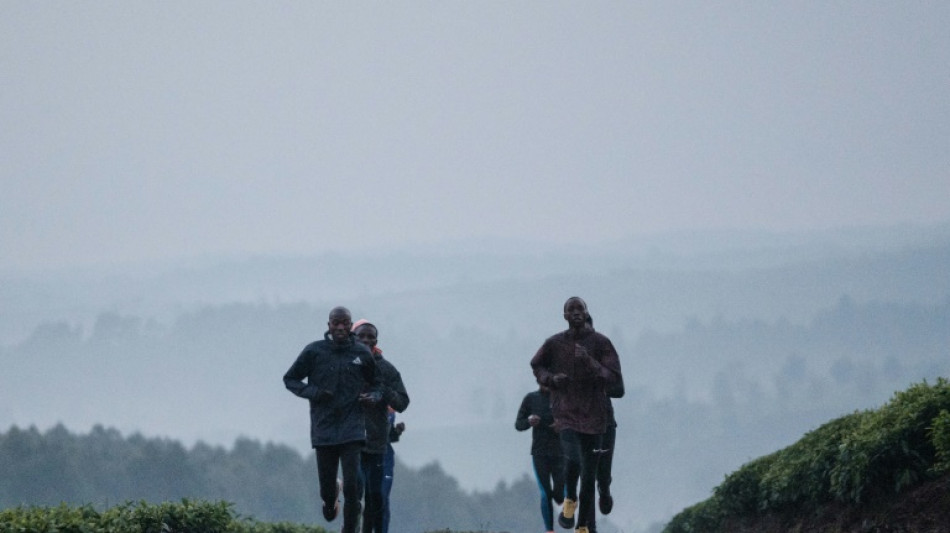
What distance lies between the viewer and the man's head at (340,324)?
13.0 m

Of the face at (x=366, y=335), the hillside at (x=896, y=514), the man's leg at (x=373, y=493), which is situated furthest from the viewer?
the face at (x=366, y=335)

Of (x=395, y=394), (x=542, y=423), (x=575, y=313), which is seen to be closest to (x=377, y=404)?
(x=395, y=394)

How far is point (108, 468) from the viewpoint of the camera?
98125 mm

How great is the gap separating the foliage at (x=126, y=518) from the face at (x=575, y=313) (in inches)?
161

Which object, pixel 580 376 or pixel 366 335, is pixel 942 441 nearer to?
pixel 580 376

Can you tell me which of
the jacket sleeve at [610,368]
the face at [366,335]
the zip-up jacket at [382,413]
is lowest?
the zip-up jacket at [382,413]

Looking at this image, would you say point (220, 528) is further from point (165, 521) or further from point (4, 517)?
point (4, 517)

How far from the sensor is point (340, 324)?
13.0 meters

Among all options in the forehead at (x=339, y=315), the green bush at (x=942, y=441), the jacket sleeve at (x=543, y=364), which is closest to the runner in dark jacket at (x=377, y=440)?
the forehead at (x=339, y=315)

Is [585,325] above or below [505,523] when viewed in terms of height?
above

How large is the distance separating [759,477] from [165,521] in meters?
7.04

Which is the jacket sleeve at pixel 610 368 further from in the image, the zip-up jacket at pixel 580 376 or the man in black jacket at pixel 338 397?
the man in black jacket at pixel 338 397

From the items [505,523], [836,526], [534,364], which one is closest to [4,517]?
[534,364]

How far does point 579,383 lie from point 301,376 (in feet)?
9.15
